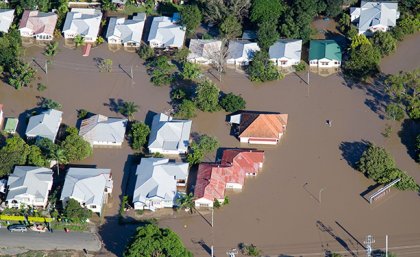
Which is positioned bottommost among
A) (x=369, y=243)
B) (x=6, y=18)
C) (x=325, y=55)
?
(x=369, y=243)

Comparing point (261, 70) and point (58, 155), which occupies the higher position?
point (261, 70)

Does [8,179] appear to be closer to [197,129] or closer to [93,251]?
[93,251]

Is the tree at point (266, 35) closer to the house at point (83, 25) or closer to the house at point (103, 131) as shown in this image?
the house at point (103, 131)

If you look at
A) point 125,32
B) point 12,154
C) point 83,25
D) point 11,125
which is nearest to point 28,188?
point 12,154

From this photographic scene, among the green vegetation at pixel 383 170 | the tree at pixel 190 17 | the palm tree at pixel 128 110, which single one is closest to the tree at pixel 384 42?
the green vegetation at pixel 383 170

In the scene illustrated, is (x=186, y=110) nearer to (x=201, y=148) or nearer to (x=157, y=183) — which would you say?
(x=201, y=148)

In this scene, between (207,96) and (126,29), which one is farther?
(126,29)

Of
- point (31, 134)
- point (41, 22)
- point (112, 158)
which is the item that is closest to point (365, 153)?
point (112, 158)

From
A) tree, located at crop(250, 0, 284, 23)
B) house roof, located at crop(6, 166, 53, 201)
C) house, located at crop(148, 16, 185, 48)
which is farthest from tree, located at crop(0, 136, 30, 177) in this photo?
tree, located at crop(250, 0, 284, 23)
